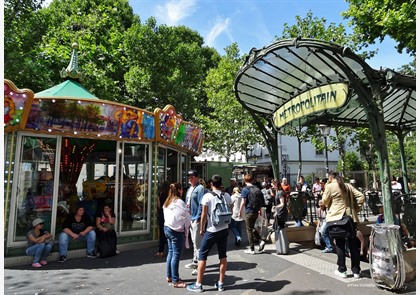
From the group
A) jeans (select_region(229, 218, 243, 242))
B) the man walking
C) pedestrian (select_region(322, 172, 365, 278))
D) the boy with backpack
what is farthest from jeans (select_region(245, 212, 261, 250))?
pedestrian (select_region(322, 172, 365, 278))

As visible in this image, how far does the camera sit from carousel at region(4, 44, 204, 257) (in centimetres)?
652

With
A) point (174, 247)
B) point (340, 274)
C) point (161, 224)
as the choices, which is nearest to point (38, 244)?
point (161, 224)

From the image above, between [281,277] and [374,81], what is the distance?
3.48 meters

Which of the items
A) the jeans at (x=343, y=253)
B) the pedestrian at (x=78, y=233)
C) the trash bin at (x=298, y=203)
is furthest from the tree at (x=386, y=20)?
the pedestrian at (x=78, y=233)

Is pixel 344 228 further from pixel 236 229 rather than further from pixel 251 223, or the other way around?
pixel 236 229

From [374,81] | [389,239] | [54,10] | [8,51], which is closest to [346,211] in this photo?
[389,239]

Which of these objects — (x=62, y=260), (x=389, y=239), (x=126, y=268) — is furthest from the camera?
(x=62, y=260)

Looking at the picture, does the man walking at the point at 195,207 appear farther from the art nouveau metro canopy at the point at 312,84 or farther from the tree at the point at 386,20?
the tree at the point at 386,20

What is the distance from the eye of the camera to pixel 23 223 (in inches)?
268

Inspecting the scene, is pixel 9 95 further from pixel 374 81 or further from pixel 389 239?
pixel 389 239

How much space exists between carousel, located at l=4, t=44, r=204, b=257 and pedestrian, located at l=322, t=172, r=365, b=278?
463 cm

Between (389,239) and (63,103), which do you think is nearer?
(389,239)

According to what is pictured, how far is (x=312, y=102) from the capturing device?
6.15m

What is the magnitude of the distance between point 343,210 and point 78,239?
18.3 feet
